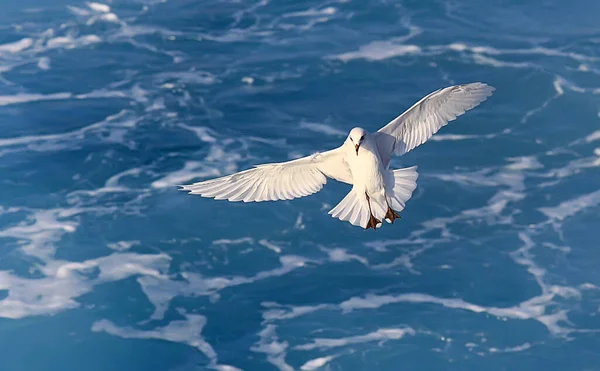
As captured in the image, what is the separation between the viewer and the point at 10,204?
21.4 meters

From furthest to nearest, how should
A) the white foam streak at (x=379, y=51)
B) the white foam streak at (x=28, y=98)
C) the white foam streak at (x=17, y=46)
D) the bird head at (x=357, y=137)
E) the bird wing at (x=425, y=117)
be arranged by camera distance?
1. the white foam streak at (x=17, y=46)
2. the white foam streak at (x=379, y=51)
3. the white foam streak at (x=28, y=98)
4. the bird wing at (x=425, y=117)
5. the bird head at (x=357, y=137)

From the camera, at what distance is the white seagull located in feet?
40.1

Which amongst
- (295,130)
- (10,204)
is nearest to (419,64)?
(295,130)

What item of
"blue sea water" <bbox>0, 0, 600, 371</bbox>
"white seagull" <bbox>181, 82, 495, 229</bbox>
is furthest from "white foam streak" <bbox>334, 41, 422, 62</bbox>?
"white seagull" <bbox>181, 82, 495, 229</bbox>

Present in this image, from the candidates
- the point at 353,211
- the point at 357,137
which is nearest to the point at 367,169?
the point at 357,137

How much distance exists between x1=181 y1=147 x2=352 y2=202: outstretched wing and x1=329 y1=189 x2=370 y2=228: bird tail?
1.22 ft

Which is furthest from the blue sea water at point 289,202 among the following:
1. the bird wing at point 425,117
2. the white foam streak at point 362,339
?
the bird wing at point 425,117

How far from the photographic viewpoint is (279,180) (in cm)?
1310

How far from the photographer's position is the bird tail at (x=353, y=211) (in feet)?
39.5

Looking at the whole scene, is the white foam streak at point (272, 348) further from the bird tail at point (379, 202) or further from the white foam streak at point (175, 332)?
the bird tail at point (379, 202)

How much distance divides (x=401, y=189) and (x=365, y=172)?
614 mm

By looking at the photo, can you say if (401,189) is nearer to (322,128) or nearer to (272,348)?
(272,348)

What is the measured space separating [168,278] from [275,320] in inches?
98.8

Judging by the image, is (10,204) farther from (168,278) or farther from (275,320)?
(275,320)
